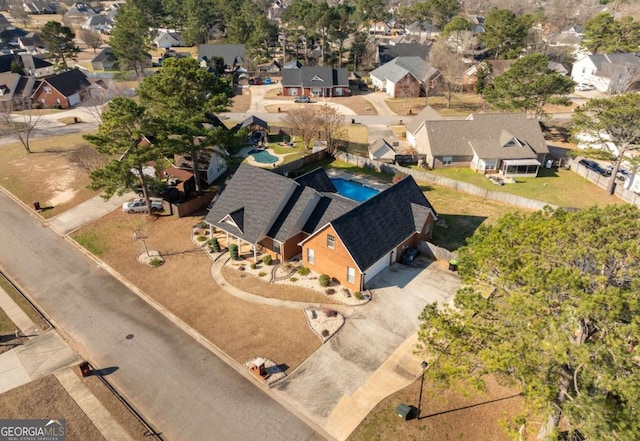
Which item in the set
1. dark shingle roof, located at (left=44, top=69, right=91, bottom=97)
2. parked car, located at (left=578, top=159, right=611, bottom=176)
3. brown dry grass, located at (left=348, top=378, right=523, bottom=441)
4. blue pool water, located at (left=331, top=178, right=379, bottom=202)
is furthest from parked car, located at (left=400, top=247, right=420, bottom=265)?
dark shingle roof, located at (left=44, top=69, right=91, bottom=97)

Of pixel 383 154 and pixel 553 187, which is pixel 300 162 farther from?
pixel 553 187

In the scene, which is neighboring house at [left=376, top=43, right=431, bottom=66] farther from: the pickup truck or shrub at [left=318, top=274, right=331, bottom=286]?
shrub at [left=318, top=274, right=331, bottom=286]

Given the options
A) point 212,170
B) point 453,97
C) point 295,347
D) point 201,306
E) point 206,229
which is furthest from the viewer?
point 453,97

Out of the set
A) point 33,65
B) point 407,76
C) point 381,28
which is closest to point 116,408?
point 407,76

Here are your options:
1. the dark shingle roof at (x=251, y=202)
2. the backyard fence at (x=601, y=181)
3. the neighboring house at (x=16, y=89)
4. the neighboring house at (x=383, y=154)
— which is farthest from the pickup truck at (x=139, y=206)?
the neighboring house at (x=16, y=89)

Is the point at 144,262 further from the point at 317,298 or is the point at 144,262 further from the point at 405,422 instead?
the point at 405,422

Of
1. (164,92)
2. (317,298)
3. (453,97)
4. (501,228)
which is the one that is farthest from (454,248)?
(453,97)
